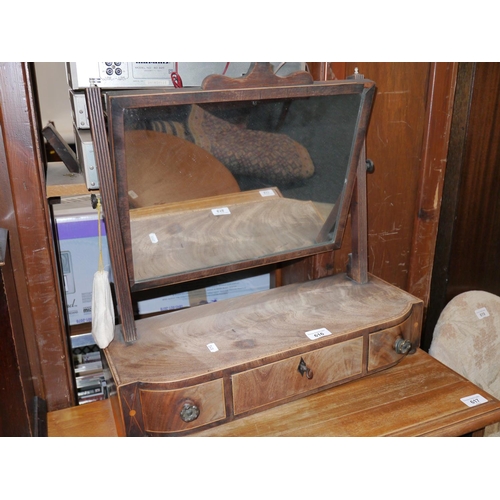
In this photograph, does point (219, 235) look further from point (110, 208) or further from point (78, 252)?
point (78, 252)

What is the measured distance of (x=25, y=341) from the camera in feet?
4.00

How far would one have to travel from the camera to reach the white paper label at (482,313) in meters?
1.56

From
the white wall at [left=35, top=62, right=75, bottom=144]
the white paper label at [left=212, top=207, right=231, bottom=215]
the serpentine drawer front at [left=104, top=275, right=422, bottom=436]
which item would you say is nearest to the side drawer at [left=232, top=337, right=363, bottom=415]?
the serpentine drawer front at [left=104, top=275, right=422, bottom=436]

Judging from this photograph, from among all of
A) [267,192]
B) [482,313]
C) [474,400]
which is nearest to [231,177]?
[267,192]

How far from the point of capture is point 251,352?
3.76 feet

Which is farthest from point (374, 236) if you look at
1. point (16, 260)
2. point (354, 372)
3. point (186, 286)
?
point (16, 260)

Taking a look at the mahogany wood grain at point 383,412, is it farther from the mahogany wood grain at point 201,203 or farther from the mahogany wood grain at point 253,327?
the mahogany wood grain at point 201,203

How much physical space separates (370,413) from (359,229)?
461mm

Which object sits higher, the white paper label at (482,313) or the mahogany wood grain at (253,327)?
the mahogany wood grain at (253,327)

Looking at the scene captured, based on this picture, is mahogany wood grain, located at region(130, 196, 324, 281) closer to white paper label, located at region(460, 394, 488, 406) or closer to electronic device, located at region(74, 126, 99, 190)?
electronic device, located at region(74, 126, 99, 190)

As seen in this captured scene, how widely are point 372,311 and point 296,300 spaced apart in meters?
0.19

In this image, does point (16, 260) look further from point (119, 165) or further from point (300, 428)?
point (300, 428)

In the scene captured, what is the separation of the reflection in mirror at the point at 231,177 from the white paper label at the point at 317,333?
0.22 metres

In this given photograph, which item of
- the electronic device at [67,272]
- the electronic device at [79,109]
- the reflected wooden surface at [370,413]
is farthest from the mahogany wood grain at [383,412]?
the electronic device at [79,109]
